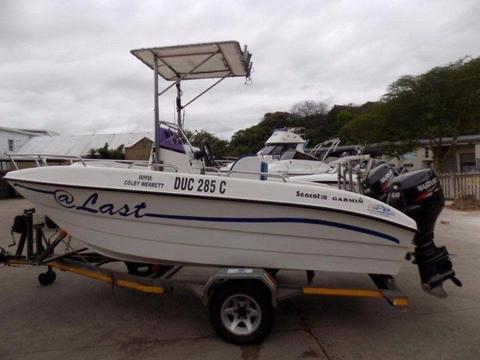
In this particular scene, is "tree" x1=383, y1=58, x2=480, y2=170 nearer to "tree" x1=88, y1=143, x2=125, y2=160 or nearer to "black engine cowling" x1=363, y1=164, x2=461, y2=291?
"black engine cowling" x1=363, y1=164, x2=461, y2=291

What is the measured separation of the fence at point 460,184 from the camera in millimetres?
12719

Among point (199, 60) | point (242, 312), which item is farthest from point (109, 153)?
point (242, 312)

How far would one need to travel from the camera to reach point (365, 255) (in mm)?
3414

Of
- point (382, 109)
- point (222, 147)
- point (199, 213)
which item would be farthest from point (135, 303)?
point (222, 147)

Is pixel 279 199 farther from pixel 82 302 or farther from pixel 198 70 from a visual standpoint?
pixel 198 70

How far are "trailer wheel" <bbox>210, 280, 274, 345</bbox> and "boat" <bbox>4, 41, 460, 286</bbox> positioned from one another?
23 centimetres

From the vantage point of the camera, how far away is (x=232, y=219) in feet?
11.0

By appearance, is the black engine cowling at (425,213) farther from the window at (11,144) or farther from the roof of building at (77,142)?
the window at (11,144)

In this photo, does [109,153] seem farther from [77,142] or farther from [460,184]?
[460,184]

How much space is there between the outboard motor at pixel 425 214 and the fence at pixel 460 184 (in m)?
10.0

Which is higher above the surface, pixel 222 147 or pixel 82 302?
pixel 222 147

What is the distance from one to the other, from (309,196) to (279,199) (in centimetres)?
26

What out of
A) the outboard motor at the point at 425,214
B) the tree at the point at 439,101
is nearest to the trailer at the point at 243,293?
the outboard motor at the point at 425,214

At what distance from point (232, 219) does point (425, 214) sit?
1804 mm
